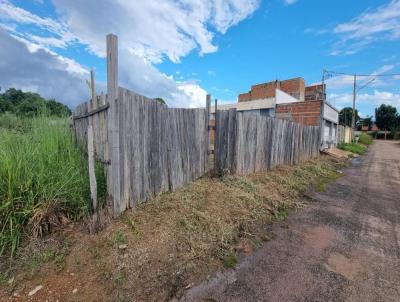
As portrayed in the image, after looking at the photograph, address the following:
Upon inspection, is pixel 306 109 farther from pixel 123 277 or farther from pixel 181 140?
pixel 123 277

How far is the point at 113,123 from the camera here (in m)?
3.04

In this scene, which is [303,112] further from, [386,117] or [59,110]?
[386,117]

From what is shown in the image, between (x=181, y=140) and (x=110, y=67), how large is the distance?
192 cm

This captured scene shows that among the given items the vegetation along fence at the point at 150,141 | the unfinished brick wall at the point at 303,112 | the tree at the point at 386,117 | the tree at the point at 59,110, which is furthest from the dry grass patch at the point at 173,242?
the tree at the point at 386,117

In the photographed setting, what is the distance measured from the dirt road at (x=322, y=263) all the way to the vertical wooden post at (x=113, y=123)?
173cm

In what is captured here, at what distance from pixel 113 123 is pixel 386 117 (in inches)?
2665

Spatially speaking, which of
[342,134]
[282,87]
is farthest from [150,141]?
[282,87]

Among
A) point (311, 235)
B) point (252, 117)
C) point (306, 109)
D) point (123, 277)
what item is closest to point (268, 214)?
point (311, 235)

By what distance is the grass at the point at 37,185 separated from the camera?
249 cm

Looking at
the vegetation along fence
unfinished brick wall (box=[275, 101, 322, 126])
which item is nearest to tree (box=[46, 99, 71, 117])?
the vegetation along fence

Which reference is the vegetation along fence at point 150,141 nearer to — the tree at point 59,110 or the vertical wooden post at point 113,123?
the vertical wooden post at point 113,123

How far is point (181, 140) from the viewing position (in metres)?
4.43

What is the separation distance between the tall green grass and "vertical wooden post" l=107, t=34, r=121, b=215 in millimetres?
408

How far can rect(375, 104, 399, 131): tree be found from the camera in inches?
2009
